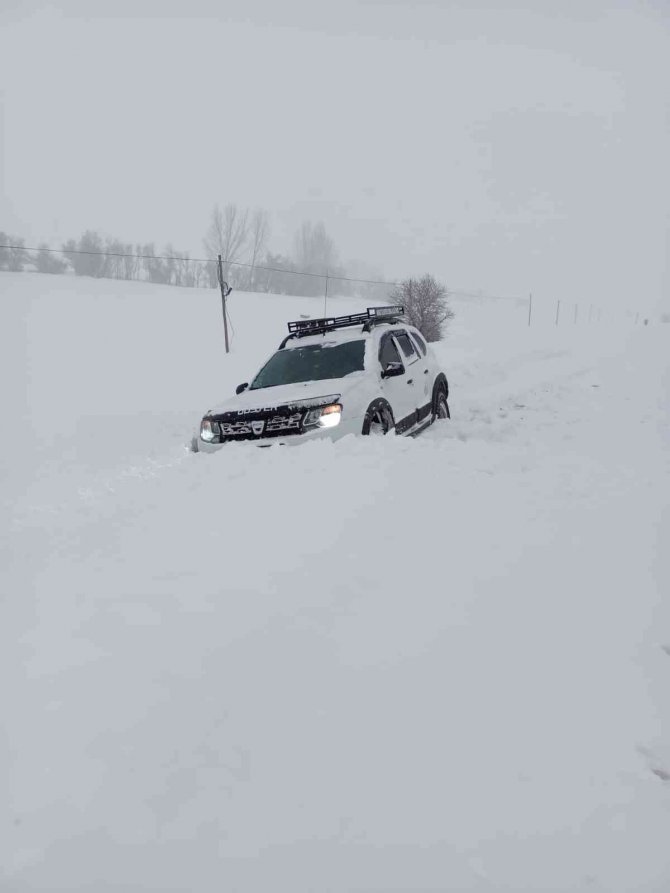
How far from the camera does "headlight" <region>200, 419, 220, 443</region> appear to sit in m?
6.06

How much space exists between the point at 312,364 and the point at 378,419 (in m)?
1.44

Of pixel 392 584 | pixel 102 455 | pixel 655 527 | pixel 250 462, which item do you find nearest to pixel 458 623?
pixel 392 584

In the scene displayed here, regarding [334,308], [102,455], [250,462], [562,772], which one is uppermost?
[334,308]

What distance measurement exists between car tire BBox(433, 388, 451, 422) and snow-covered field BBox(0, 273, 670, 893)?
8.44 ft

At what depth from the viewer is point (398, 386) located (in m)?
7.02

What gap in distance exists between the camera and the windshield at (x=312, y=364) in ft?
22.4

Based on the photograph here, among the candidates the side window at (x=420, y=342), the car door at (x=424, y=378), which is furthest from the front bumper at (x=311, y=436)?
the side window at (x=420, y=342)

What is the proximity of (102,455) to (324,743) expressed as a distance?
26.4 ft

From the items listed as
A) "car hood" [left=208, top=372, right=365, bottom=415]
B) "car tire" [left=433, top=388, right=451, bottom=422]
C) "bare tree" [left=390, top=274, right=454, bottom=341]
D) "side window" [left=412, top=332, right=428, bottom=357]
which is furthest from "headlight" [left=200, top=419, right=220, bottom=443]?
"bare tree" [left=390, top=274, right=454, bottom=341]

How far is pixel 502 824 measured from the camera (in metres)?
1.86

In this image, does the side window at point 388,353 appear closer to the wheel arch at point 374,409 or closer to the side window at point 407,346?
the side window at point 407,346

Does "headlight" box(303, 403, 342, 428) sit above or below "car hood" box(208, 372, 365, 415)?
below

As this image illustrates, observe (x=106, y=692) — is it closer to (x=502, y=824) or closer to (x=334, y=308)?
(x=502, y=824)

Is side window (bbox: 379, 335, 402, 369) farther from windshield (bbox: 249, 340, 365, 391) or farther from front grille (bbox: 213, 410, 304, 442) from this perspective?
front grille (bbox: 213, 410, 304, 442)
